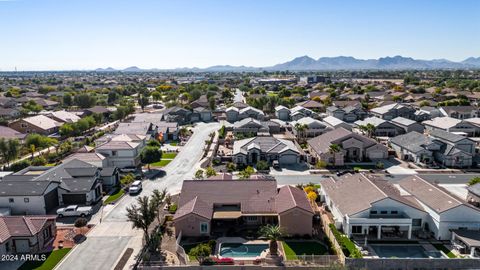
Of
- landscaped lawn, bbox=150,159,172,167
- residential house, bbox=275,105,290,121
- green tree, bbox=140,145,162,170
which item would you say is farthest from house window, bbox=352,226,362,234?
residential house, bbox=275,105,290,121

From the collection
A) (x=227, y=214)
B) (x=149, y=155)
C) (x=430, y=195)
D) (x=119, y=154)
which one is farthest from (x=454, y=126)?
(x=119, y=154)

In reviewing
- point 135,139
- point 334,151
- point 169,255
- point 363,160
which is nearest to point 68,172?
point 135,139

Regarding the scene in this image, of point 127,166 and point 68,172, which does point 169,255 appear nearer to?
point 68,172

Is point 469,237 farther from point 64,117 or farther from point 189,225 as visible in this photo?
point 64,117

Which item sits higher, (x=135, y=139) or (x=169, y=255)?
(x=135, y=139)

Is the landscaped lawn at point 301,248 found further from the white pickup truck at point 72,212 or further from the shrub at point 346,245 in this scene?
the white pickup truck at point 72,212

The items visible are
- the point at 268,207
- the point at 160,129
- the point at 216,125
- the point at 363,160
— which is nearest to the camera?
the point at 268,207

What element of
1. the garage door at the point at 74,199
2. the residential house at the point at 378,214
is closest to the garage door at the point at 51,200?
the garage door at the point at 74,199

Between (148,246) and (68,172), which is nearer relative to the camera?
(148,246)
